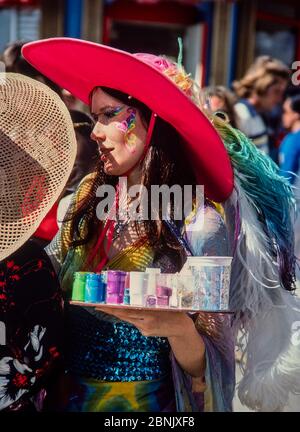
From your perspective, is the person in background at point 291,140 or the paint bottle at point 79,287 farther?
the person in background at point 291,140

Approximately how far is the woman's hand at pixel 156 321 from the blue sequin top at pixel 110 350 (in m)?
0.14

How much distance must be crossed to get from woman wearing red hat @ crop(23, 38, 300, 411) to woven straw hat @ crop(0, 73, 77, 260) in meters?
0.14

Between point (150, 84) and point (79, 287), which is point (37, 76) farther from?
point (79, 287)

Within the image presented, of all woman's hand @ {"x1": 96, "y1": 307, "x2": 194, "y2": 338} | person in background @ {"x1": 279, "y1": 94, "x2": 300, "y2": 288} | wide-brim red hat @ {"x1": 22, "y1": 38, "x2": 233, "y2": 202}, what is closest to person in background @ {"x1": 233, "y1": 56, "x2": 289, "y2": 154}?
person in background @ {"x1": 279, "y1": 94, "x2": 300, "y2": 288}

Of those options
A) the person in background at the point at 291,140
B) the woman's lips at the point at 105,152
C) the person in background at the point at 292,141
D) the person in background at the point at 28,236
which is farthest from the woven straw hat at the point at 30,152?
the person in background at the point at 292,141

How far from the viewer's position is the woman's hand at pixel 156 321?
78.5 inches

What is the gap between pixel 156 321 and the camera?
202 cm

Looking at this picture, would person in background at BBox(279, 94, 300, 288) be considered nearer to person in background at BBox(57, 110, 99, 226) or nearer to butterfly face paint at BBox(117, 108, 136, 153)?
person in background at BBox(57, 110, 99, 226)

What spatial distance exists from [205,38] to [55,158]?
7.84m

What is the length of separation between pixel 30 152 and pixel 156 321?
0.56 m

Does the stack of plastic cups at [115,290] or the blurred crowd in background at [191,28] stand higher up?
the stack of plastic cups at [115,290]

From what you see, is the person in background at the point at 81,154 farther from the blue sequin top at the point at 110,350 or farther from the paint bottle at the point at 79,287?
the paint bottle at the point at 79,287

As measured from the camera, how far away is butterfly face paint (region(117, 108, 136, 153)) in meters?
2.21
